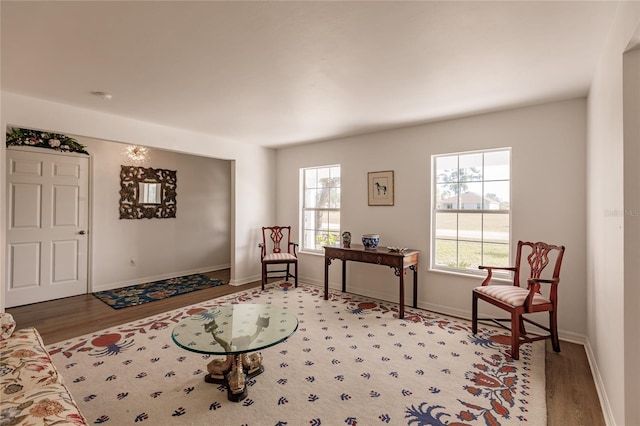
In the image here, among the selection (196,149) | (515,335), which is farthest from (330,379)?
(196,149)

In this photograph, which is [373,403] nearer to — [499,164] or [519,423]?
[519,423]

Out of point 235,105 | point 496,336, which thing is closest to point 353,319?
point 496,336

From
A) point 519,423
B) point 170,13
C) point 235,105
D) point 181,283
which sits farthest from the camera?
point 181,283

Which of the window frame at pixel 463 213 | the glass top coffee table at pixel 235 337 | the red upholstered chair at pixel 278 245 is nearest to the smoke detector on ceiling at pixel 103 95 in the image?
the glass top coffee table at pixel 235 337

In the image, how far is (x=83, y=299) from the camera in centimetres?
445

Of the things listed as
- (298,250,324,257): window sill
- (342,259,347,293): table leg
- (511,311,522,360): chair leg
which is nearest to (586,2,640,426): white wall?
(511,311,522,360): chair leg

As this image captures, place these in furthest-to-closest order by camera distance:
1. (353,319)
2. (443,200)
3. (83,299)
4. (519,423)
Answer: (83,299)
(443,200)
(353,319)
(519,423)

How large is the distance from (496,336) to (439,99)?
2.48 meters

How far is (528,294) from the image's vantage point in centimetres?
273

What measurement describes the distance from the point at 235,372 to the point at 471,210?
3095 millimetres

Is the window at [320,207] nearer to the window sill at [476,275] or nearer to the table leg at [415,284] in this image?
the table leg at [415,284]

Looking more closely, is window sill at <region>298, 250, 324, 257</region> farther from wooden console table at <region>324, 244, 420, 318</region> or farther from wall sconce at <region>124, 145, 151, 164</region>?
wall sconce at <region>124, 145, 151, 164</region>

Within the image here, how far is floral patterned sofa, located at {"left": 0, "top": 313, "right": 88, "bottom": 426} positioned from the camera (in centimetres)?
133

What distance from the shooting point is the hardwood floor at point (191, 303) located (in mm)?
2041
